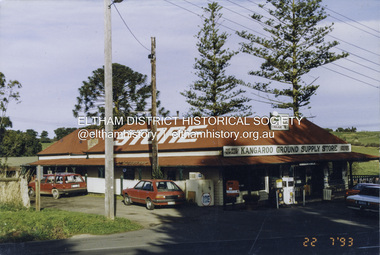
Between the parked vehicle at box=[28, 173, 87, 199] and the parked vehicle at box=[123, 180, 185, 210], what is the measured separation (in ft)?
23.9

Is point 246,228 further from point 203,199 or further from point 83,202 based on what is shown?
point 83,202

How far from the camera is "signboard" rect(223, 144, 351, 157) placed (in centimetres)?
2475

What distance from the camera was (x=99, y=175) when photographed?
3148cm

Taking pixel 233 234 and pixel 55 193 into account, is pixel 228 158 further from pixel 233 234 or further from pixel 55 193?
pixel 55 193

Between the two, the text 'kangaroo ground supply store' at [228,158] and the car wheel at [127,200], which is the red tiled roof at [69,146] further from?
the car wheel at [127,200]

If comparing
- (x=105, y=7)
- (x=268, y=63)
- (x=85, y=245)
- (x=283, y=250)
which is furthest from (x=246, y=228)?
(x=268, y=63)

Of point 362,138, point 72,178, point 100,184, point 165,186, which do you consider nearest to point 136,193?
point 165,186

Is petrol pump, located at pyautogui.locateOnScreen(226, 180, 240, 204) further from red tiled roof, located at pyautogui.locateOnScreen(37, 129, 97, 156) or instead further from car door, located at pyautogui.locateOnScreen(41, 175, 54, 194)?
red tiled roof, located at pyautogui.locateOnScreen(37, 129, 97, 156)

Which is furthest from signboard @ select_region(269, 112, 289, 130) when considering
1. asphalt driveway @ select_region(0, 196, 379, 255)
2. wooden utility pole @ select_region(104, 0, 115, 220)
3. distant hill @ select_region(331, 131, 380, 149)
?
distant hill @ select_region(331, 131, 380, 149)

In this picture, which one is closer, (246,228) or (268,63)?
(246,228)

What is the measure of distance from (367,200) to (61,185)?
19.1 meters

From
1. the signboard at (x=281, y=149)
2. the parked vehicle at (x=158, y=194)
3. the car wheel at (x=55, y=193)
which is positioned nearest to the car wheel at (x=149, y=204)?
the parked vehicle at (x=158, y=194)

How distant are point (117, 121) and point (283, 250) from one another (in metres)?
37.4

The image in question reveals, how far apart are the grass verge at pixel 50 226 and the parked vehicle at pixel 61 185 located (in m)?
9.68
